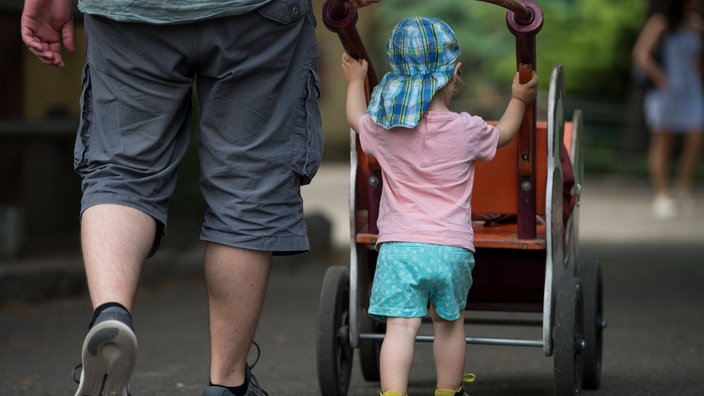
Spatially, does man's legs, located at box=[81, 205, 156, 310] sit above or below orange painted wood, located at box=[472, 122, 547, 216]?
above

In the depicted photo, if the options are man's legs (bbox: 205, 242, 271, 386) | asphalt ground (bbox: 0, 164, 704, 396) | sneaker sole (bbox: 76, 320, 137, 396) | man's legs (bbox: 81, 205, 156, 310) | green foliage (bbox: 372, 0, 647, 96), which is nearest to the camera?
sneaker sole (bbox: 76, 320, 137, 396)

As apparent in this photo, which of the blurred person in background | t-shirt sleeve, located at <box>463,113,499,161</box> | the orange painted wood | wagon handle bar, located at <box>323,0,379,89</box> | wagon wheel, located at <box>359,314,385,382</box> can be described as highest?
wagon handle bar, located at <box>323,0,379,89</box>

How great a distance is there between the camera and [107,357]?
312 cm

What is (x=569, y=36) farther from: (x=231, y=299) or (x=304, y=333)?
(x=231, y=299)

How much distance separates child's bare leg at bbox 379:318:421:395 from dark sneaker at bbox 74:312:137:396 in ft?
2.99

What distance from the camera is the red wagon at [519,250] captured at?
4117 mm

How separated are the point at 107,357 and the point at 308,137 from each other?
34.6 inches

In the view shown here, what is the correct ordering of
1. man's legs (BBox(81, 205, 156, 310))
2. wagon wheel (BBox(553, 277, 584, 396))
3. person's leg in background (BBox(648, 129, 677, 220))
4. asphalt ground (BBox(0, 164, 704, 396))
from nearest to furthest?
man's legs (BBox(81, 205, 156, 310)), wagon wheel (BBox(553, 277, 584, 396)), asphalt ground (BBox(0, 164, 704, 396)), person's leg in background (BBox(648, 129, 677, 220))

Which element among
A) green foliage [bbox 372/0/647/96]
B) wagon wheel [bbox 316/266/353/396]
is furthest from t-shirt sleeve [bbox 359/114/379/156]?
green foliage [bbox 372/0/647/96]

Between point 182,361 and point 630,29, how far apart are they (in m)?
18.3

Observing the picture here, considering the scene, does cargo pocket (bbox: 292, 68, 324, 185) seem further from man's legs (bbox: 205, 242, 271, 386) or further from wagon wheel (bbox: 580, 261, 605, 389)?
wagon wheel (bbox: 580, 261, 605, 389)

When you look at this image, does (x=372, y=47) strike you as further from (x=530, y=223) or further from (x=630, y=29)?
(x=530, y=223)

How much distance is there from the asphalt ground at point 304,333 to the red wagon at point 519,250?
1.14ft

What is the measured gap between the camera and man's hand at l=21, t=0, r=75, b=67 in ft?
11.9
